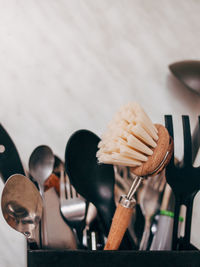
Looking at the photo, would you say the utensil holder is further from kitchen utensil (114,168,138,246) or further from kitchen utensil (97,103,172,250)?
kitchen utensil (114,168,138,246)

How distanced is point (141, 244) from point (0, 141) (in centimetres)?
33

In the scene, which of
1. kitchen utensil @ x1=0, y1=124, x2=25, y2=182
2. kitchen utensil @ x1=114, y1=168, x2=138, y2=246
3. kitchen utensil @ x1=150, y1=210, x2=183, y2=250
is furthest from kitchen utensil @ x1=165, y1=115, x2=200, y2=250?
kitchen utensil @ x1=0, y1=124, x2=25, y2=182

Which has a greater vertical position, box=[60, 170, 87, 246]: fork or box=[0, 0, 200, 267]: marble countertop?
box=[0, 0, 200, 267]: marble countertop

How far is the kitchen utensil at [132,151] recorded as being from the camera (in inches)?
19.6

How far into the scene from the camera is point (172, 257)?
48 centimetres

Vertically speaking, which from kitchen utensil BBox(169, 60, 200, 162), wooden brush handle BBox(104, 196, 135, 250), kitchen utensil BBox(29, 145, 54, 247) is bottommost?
wooden brush handle BBox(104, 196, 135, 250)

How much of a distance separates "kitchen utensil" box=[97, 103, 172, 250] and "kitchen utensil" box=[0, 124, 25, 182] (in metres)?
0.15

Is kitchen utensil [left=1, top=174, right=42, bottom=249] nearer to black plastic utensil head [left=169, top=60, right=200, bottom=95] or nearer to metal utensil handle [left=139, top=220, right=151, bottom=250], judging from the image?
metal utensil handle [left=139, top=220, right=151, bottom=250]

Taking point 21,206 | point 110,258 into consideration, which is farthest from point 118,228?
point 21,206

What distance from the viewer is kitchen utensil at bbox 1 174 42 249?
0.48 metres

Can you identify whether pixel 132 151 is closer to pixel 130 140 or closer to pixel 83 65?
pixel 130 140

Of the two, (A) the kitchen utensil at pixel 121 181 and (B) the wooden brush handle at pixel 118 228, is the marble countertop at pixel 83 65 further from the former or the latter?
(B) the wooden brush handle at pixel 118 228

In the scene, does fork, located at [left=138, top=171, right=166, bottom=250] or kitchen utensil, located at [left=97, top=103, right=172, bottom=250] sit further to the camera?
fork, located at [left=138, top=171, right=166, bottom=250]

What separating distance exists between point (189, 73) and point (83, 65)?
0.73 ft
